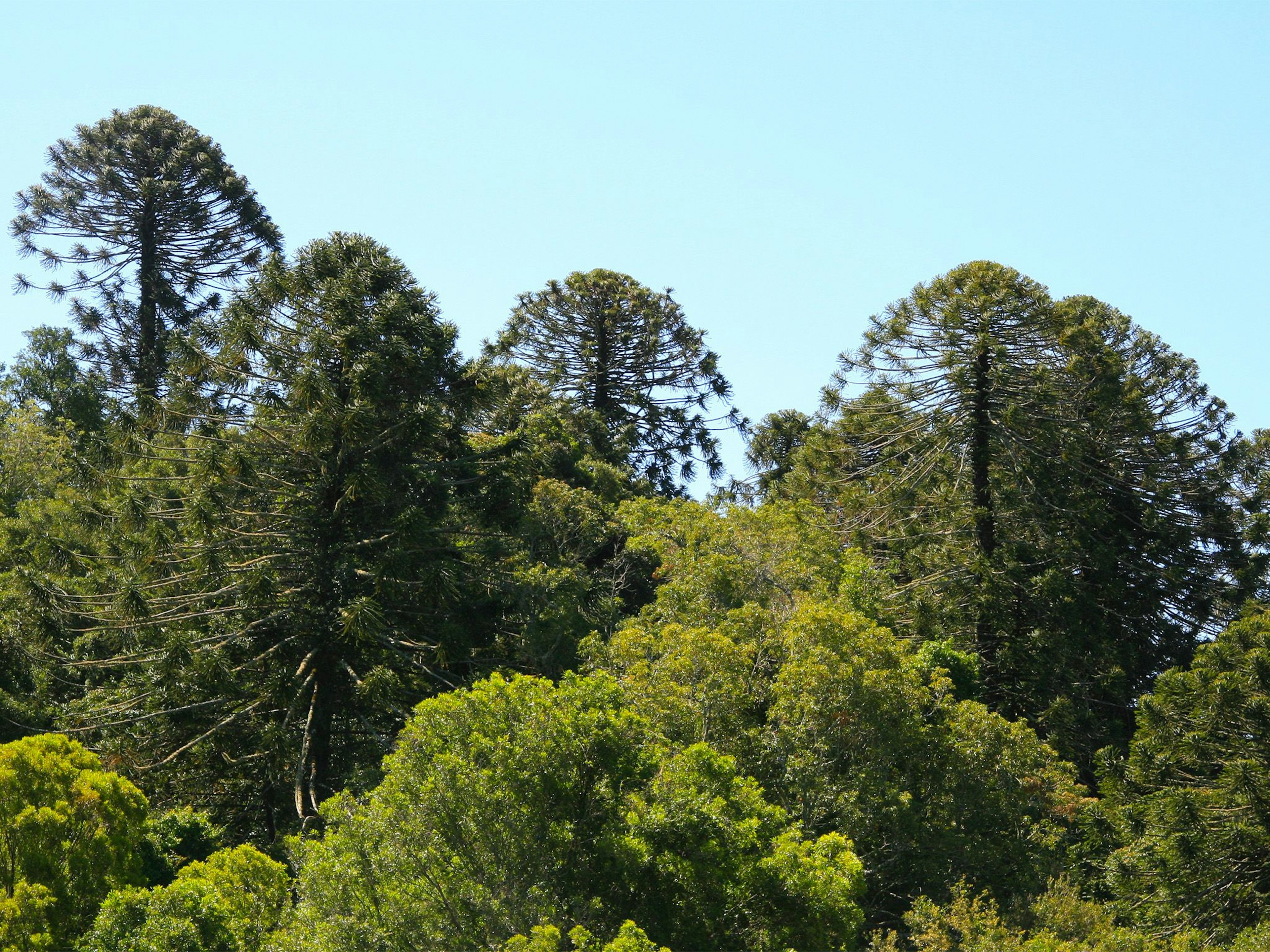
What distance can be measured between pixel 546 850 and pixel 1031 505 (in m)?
19.0

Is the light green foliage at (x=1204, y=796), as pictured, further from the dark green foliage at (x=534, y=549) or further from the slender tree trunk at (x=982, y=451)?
the dark green foliage at (x=534, y=549)

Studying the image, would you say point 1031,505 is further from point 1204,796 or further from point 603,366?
point 603,366

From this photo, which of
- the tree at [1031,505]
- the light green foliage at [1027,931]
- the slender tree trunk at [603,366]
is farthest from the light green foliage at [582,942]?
the slender tree trunk at [603,366]

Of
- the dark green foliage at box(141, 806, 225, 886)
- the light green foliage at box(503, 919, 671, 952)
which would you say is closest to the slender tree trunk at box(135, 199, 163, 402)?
the dark green foliage at box(141, 806, 225, 886)

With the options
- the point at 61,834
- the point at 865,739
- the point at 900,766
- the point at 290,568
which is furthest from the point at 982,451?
the point at 61,834

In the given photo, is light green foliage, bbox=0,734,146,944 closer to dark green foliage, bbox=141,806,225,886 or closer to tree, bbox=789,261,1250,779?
dark green foliage, bbox=141,806,225,886

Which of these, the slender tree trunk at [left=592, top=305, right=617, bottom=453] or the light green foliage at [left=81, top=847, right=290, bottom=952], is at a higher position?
the slender tree trunk at [left=592, top=305, right=617, bottom=453]

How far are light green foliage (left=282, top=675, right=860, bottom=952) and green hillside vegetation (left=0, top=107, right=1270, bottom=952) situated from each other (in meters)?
0.05

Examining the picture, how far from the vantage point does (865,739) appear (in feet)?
65.0

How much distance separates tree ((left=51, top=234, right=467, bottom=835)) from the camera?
76.0 feet

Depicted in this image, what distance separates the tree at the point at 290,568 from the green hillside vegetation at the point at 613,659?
Result: 0.09 meters

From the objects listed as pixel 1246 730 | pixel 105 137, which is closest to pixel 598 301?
pixel 105 137

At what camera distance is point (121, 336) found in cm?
4359

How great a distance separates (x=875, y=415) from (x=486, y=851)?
2177cm
